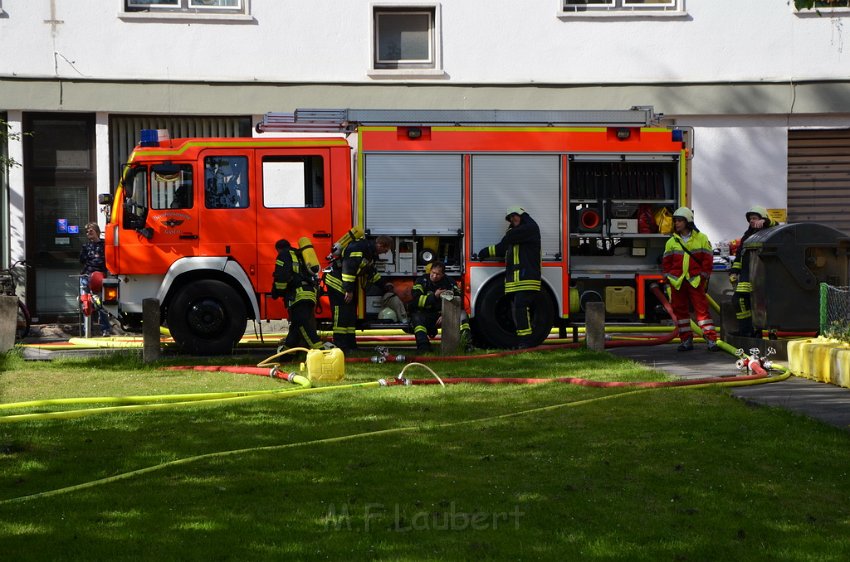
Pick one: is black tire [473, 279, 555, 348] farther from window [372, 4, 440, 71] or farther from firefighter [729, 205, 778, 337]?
window [372, 4, 440, 71]

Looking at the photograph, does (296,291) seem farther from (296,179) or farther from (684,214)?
(684,214)

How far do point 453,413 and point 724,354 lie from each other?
5.64 meters

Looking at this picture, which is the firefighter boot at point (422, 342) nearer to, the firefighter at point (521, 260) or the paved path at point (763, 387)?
the firefighter at point (521, 260)

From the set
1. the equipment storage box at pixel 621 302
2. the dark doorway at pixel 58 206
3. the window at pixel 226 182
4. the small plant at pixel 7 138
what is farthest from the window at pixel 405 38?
the equipment storage box at pixel 621 302

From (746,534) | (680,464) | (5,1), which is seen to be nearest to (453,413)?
(680,464)

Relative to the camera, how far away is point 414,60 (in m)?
19.9

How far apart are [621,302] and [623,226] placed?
3.02ft

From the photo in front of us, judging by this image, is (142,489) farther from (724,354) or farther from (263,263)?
(724,354)

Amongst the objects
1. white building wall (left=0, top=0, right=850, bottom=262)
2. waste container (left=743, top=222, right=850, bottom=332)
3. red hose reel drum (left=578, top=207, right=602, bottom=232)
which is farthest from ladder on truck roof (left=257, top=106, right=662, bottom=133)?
white building wall (left=0, top=0, right=850, bottom=262)

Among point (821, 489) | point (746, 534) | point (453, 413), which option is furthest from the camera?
point (453, 413)

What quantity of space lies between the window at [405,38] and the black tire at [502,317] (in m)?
6.37

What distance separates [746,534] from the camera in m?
5.69

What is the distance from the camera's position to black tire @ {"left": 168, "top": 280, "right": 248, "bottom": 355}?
46.7 ft

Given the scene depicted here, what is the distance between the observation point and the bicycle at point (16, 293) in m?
17.1
